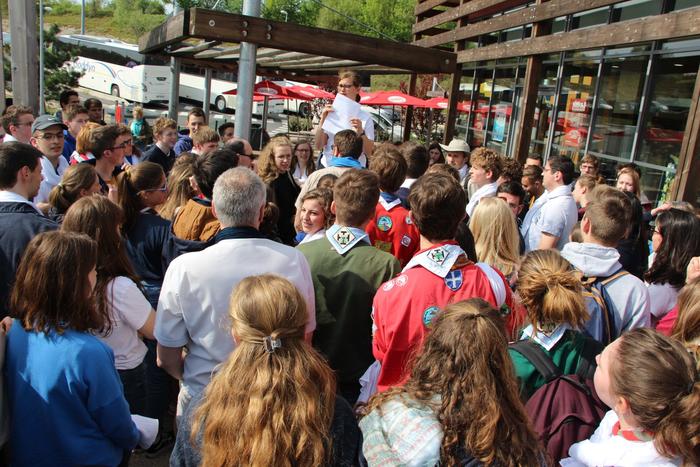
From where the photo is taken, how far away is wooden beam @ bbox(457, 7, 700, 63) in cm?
582

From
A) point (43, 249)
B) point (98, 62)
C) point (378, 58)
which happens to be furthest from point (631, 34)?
point (98, 62)

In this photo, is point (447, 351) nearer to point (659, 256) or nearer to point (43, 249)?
point (43, 249)

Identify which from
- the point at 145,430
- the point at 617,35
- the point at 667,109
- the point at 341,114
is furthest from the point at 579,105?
the point at 145,430

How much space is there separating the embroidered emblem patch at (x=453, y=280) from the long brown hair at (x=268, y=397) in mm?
972

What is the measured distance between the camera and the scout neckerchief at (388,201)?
379 cm

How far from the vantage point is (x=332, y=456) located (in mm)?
1626

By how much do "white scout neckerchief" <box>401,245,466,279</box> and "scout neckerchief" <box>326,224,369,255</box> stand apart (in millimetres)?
453

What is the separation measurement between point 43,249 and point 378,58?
605 centimetres

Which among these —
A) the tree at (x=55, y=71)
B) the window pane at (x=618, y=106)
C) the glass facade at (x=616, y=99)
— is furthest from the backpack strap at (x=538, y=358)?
the tree at (x=55, y=71)

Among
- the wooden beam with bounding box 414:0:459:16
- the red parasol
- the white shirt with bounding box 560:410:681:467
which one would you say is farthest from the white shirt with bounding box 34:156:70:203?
the red parasol

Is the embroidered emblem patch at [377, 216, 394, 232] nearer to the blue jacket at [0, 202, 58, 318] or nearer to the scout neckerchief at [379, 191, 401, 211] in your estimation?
the scout neckerchief at [379, 191, 401, 211]

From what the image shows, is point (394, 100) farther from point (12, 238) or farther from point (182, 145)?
point (12, 238)

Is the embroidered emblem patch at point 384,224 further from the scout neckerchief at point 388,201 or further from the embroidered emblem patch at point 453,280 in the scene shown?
the embroidered emblem patch at point 453,280

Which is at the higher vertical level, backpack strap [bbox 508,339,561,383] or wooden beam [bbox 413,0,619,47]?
wooden beam [bbox 413,0,619,47]
